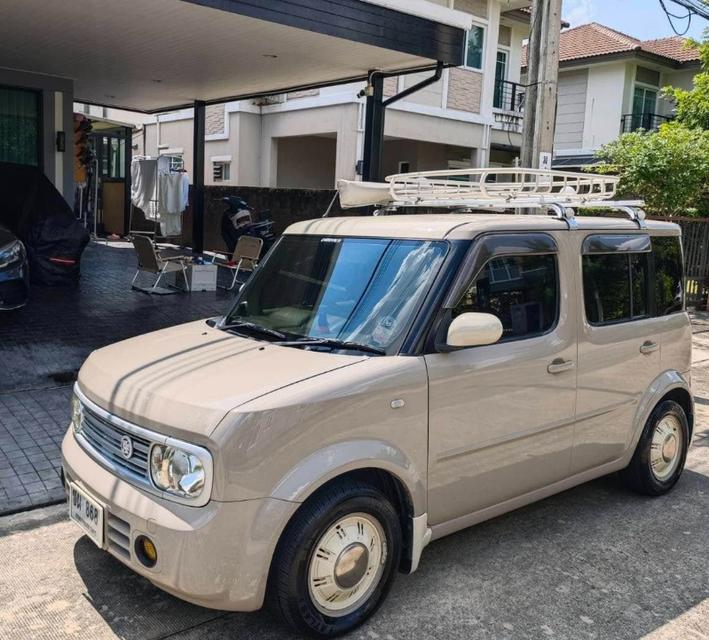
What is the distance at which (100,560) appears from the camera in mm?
3627

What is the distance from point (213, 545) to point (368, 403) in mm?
854

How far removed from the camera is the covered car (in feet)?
24.2

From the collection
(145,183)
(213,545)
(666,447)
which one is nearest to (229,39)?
(666,447)

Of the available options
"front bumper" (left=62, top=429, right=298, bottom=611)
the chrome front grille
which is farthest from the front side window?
the chrome front grille

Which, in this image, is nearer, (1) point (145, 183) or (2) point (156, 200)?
(2) point (156, 200)

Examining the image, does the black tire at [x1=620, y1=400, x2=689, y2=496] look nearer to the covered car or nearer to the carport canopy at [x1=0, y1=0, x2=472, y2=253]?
the carport canopy at [x1=0, y1=0, x2=472, y2=253]

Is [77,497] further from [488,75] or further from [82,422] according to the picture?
[488,75]

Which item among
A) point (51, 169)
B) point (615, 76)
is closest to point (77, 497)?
point (51, 169)

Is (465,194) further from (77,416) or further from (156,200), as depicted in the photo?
(156,200)

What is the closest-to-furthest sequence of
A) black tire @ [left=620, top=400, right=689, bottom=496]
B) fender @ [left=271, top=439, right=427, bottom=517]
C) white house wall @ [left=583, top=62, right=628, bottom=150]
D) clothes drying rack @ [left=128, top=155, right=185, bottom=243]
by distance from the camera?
fender @ [left=271, top=439, right=427, bottom=517] → black tire @ [left=620, top=400, right=689, bottom=496] → clothes drying rack @ [left=128, top=155, right=185, bottom=243] → white house wall @ [left=583, top=62, right=628, bottom=150]

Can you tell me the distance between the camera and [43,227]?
10.2 meters

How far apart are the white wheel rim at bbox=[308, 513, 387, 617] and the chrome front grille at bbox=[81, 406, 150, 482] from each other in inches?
31.7

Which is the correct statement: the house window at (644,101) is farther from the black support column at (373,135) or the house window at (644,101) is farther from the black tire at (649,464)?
the black tire at (649,464)

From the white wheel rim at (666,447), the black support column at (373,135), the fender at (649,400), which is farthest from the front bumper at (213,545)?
the black support column at (373,135)
